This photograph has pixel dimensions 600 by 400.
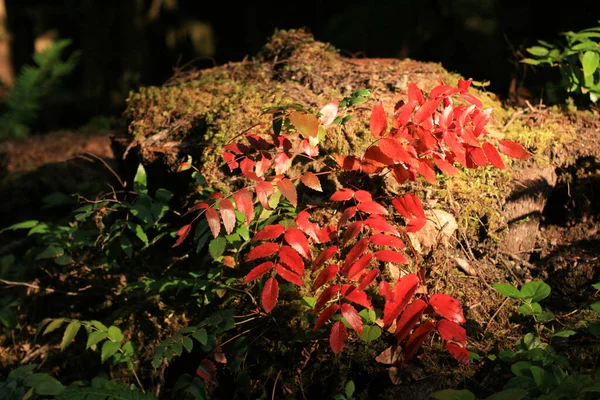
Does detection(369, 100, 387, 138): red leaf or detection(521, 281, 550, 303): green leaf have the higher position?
detection(369, 100, 387, 138): red leaf

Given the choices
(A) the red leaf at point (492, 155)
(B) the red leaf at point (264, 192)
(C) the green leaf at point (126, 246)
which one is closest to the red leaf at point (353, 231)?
(B) the red leaf at point (264, 192)

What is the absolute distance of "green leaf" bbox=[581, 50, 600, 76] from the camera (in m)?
2.78

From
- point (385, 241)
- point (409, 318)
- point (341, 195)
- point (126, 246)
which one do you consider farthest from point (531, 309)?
point (126, 246)

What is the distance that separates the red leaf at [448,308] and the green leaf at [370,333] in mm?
234

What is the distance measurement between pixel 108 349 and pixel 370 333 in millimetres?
1296

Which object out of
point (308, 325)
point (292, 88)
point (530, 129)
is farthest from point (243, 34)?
point (308, 325)

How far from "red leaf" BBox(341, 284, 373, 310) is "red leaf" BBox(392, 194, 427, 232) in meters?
0.37

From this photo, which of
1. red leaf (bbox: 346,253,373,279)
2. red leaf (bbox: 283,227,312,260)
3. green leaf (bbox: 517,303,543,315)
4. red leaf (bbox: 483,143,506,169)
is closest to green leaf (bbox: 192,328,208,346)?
red leaf (bbox: 283,227,312,260)

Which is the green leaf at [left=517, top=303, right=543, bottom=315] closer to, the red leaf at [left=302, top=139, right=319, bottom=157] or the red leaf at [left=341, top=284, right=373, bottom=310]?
the red leaf at [left=341, top=284, right=373, bottom=310]

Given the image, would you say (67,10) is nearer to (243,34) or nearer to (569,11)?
(243,34)

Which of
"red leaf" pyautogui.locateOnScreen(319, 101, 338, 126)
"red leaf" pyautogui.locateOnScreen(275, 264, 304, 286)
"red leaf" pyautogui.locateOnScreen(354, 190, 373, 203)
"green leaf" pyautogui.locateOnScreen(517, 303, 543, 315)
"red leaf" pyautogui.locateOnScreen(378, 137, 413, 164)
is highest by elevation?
"red leaf" pyautogui.locateOnScreen(319, 101, 338, 126)

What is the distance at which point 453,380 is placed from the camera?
2010 millimetres

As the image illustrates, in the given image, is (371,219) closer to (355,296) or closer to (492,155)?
(355,296)

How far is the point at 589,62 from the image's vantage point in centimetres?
278
